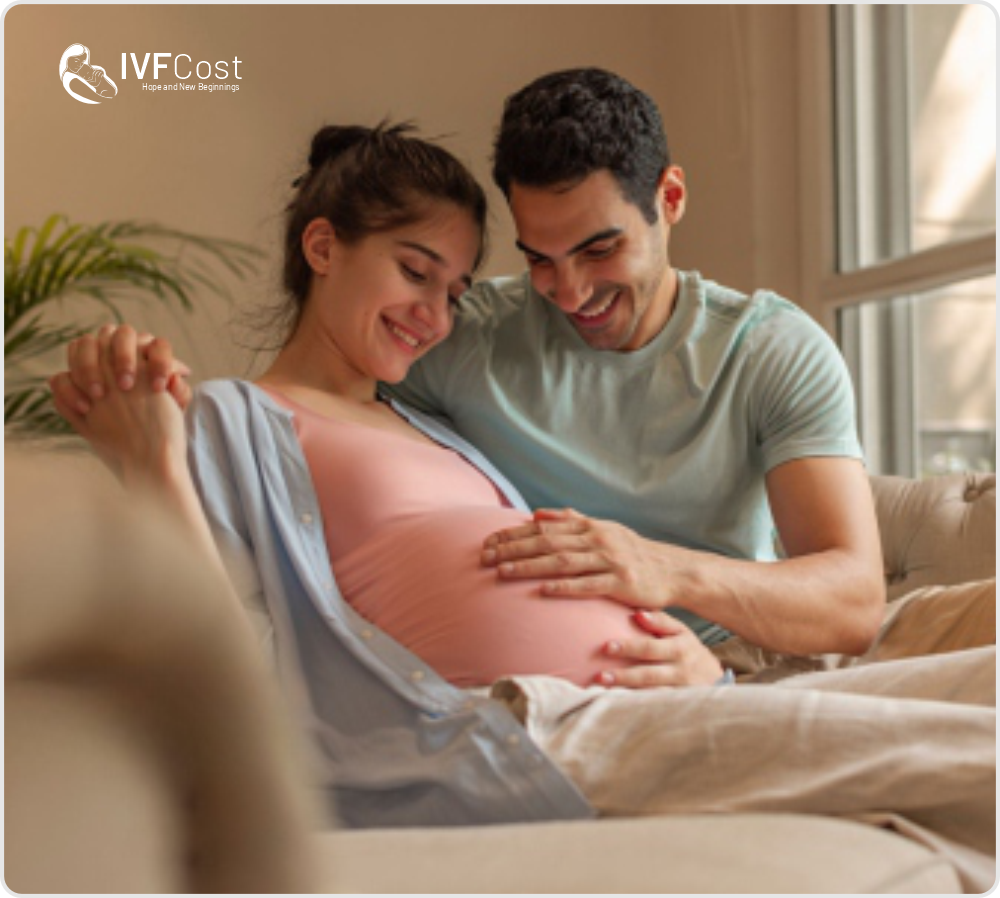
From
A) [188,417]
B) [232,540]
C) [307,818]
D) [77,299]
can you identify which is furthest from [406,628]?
[77,299]

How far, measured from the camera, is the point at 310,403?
1505 millimetres

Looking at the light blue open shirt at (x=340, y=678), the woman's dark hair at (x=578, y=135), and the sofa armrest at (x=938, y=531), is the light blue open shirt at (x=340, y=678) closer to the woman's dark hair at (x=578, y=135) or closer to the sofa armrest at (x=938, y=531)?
the woman's dark hair at (x=578, y=135)

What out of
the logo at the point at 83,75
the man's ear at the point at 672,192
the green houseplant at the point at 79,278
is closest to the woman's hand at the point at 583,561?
the man's ear at the point at 672,192

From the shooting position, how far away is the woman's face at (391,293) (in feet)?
5.10

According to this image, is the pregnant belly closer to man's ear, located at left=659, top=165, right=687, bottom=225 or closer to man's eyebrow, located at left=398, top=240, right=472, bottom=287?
man's eyebrow, located at left=398, top=240, right=472, bottom=287

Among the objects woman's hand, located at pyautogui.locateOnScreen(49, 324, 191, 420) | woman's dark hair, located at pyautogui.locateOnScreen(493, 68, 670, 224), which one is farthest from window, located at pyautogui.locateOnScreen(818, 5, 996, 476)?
woman's hand, located at pyautogui.locateOnScreen(49, 324, 191, 420)

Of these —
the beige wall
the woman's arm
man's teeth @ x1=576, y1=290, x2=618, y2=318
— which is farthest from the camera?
the beige wall

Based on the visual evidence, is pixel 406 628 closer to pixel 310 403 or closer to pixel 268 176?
pixel 310 403

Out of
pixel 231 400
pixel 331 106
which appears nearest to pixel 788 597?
pixel 231 400

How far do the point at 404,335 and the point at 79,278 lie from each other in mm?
1574

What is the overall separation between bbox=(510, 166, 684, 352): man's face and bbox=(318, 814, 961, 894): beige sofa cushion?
0.83 meters

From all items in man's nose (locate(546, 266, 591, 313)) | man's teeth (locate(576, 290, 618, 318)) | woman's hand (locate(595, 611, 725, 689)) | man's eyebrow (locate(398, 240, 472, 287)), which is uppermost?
man's eyebrow (locate(398, 240, 472, 287))

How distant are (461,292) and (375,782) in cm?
69

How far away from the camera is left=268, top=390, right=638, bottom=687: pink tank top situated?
1283mm
